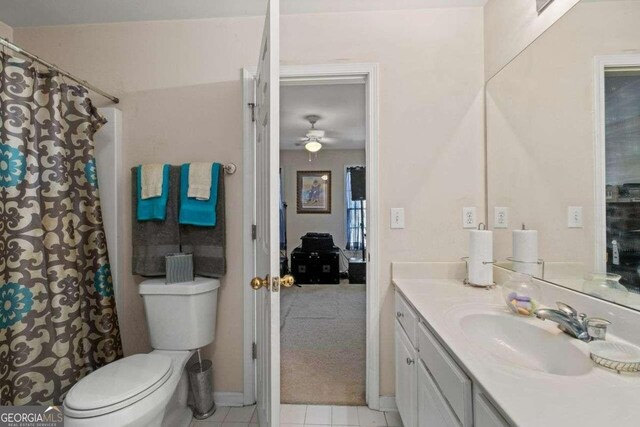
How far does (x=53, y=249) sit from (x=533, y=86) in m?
2.38

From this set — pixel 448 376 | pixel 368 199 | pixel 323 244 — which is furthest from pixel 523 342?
pixel 323 244

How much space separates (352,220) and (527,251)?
12.2 feet

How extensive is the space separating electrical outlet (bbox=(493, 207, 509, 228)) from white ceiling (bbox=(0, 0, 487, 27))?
1177mm

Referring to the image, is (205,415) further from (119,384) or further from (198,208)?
(198,208)

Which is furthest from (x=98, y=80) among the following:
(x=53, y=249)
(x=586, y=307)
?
(x=586, y=307)

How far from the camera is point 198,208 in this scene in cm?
158

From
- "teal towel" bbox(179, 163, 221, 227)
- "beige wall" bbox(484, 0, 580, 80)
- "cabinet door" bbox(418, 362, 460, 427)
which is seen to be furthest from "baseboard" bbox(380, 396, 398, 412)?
"beige wall" bbox(484, 0, 580, 80)

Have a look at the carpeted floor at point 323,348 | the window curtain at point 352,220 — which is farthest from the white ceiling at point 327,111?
the carpeted floor at point 323,348

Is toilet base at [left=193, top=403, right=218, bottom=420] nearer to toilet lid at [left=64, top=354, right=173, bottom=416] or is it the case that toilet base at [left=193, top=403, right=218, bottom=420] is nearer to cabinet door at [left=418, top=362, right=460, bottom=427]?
toilet lid at [left=64, top=354, right=173, bottom=416]

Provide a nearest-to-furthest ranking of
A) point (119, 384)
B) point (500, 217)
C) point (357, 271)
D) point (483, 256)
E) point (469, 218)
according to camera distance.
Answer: point (119, 384) < point (483, 256) < point (500, 217) < point (469, 218) < point (357, 271)

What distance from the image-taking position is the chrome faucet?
2.71 feet

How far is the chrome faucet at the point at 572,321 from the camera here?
0.83 m

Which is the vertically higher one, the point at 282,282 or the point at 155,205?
the point at 155,205

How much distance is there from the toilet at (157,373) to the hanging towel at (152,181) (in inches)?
19.7
